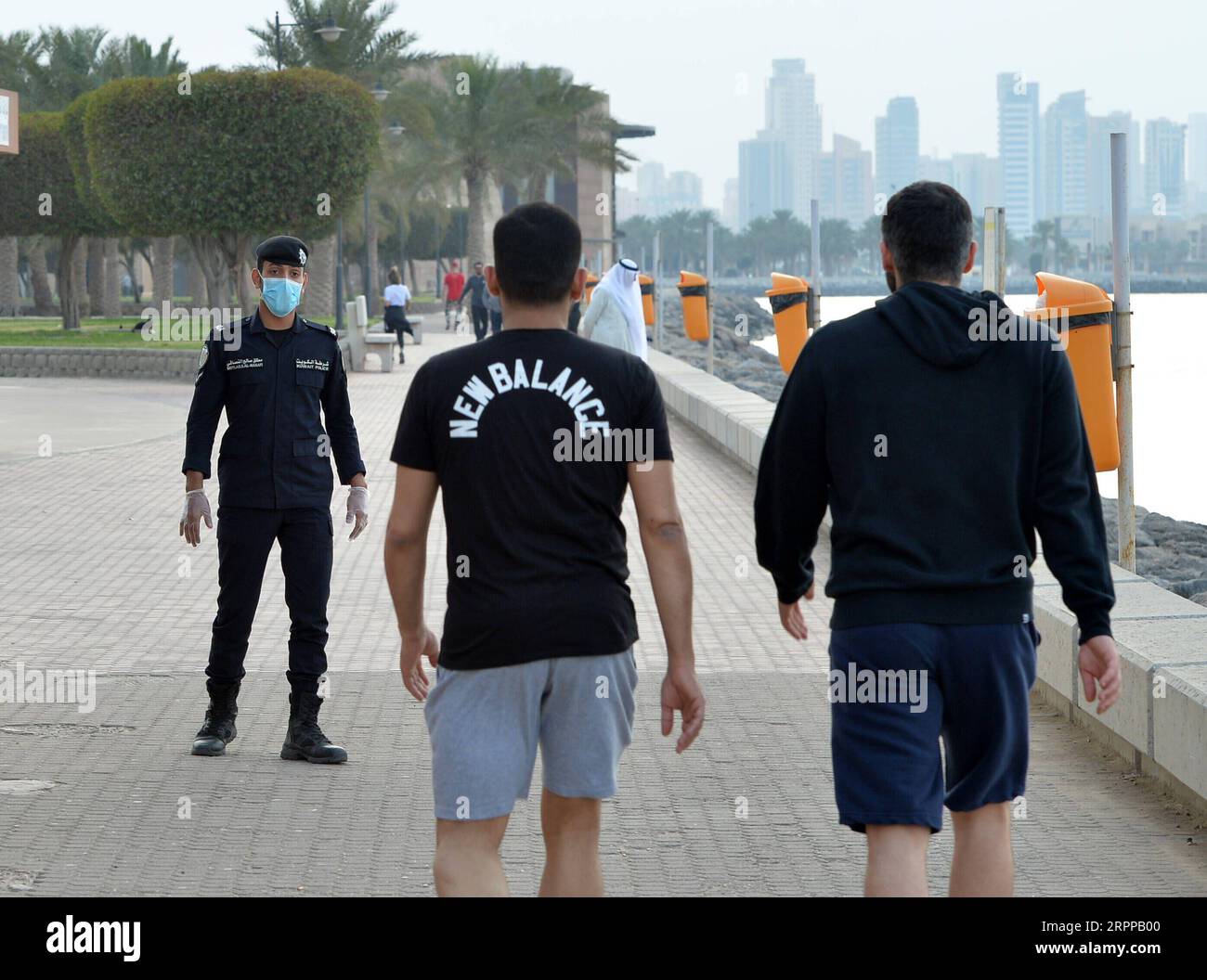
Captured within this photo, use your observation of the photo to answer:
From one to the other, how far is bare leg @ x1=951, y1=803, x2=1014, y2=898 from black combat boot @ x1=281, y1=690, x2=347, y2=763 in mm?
3187

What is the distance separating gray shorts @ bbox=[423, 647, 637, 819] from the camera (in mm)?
3434

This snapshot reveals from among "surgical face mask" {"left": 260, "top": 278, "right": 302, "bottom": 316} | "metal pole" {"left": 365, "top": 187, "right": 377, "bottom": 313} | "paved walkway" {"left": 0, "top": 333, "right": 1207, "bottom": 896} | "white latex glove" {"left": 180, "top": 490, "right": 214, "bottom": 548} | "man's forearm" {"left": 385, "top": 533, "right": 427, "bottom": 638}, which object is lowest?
"paved walkway" {"left": 0, "top": 333, "right": 1207, "bottom": 896}

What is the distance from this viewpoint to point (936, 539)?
346 centimetres

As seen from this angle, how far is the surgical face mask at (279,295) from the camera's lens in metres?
6.25

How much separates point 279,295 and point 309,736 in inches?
62.1

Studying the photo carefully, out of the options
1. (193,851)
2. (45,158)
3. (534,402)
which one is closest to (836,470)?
(534,402)

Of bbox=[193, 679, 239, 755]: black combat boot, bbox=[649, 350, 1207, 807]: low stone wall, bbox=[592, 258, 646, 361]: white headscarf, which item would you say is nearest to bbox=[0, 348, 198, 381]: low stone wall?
bbox=[592, 258, 646, 361]: white headscarf

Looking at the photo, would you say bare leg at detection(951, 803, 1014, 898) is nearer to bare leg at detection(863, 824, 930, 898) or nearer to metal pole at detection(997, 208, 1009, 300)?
bare leg at detection(863, 824, 930, 898)

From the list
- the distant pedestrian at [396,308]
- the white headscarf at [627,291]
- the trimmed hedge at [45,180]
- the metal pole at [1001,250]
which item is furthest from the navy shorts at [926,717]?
the trimmed hedge at [45,180]

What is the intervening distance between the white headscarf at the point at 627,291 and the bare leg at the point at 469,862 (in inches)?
370

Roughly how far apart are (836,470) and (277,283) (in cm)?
323

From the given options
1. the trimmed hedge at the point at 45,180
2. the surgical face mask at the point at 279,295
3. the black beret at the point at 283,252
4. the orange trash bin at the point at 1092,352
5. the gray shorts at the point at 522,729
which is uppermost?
the trimmed hedge at the point at 45,180

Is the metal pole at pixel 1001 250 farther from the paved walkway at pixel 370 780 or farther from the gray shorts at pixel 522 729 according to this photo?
the gray shorts at pixel 522 729

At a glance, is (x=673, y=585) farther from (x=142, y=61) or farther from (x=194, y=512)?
(x=142, y=61)
